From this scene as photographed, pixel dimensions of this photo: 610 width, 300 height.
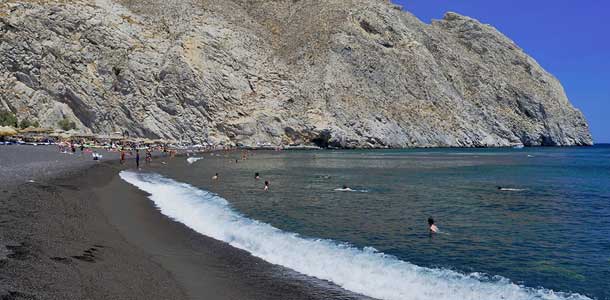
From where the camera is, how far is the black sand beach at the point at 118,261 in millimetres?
8680

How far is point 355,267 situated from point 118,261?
17.2 ft

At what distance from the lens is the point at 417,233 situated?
54.2 feet

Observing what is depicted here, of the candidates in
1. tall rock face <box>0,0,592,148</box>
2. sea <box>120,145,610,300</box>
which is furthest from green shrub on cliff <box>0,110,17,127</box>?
sea <box>120,145,610,300</box>

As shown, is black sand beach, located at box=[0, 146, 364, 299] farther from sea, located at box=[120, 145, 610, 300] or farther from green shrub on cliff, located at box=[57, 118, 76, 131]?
green shrub on cliff, located at box=[57, 118, 76, 131]

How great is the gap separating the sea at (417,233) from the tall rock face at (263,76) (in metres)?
→ 59.8

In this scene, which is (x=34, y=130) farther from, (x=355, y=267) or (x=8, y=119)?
(x=355, y=267)

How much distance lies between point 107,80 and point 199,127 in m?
18.0

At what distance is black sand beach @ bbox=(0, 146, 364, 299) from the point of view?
8.68m

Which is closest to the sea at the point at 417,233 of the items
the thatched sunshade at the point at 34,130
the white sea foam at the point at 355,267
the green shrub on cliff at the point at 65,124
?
the white sea foam at the point at 355,267

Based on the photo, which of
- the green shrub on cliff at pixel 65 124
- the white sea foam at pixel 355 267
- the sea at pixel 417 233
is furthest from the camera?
the green shrub on cliff at pixel 65 124

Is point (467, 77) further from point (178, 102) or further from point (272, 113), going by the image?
point (178, 102)

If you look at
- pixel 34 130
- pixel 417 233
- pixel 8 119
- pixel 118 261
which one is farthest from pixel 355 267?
pixel 8 119

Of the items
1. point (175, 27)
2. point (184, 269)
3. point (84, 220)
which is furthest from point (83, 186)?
point (175, 27)

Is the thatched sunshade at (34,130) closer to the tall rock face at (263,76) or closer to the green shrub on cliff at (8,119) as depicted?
the green shrub on cliff at (8,119)
